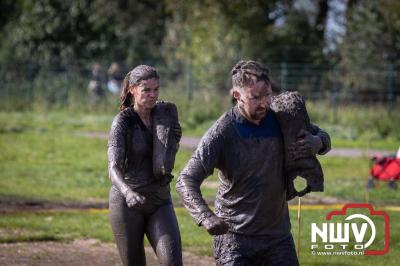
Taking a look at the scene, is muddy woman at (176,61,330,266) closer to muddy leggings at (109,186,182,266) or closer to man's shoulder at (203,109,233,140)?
man's shoulder at (203,109,233,140)

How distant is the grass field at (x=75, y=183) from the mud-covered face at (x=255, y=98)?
15.8ft

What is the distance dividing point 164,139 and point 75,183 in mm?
10341

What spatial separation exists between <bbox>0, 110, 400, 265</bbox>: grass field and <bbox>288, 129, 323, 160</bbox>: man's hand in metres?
4.66

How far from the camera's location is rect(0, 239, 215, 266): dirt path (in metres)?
10.1

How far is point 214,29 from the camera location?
34344mm

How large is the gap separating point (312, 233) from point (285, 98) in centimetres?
607

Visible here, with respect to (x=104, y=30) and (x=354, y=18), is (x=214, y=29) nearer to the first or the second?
(x=354, y=18)

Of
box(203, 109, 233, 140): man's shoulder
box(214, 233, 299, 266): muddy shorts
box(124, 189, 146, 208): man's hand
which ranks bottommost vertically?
box(214, 233, 299, 266): muddy shorts

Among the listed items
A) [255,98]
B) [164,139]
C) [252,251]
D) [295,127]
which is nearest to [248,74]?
[255,98]

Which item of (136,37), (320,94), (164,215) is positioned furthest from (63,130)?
(164,215)

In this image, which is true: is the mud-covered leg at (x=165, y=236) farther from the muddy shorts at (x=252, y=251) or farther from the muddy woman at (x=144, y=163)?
the muddy shorts at (x=252, y=251)

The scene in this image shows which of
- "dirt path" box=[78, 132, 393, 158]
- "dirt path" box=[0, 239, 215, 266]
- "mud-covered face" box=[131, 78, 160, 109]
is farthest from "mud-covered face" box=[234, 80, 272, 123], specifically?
Result: "dirt path" box=[78, 132, 393, 158]

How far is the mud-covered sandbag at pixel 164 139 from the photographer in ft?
23.0

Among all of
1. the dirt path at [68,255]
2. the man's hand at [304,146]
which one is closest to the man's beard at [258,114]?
the man's hand at [304,146]
